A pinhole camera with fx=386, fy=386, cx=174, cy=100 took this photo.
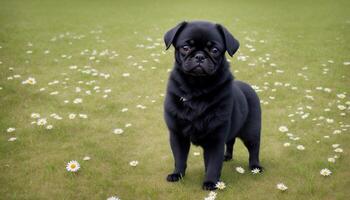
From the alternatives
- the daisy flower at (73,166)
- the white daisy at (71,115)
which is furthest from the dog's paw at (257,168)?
the white daisy at (71,115)

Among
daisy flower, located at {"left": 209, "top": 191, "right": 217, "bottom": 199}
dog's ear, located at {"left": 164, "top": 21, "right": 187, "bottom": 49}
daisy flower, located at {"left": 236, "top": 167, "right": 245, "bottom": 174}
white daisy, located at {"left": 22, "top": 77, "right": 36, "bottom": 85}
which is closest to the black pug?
dog's ear, located at {"left": 164, "top": 21, "right": 187, "bottom": 49}

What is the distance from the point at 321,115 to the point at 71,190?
14.0ft

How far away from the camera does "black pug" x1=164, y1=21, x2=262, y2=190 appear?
12.9 ft

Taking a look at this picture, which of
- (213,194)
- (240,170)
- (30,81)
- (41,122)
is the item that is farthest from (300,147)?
(30,81)

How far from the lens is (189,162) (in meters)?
4.96

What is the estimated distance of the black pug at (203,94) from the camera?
3.94 m

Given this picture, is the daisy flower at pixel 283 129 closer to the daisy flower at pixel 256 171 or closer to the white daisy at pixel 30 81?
the daisy flower at pixel 256 171

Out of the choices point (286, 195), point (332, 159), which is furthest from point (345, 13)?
point (286, 195)

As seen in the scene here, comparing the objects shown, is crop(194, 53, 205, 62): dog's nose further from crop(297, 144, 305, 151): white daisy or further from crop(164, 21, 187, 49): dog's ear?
crop(297, 144, 305, 151): white daisy

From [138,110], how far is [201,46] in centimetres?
304

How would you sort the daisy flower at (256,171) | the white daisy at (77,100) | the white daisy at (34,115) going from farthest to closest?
the white daisy at (77,100) → the white daisy at (34,115) → the daisy flower at (256,171)

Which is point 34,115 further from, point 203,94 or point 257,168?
point 257,168

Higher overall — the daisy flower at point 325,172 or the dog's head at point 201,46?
the dog's head at point 201,46

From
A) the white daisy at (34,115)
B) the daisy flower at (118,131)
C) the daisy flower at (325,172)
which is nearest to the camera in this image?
the daisy flower at (325,172)
